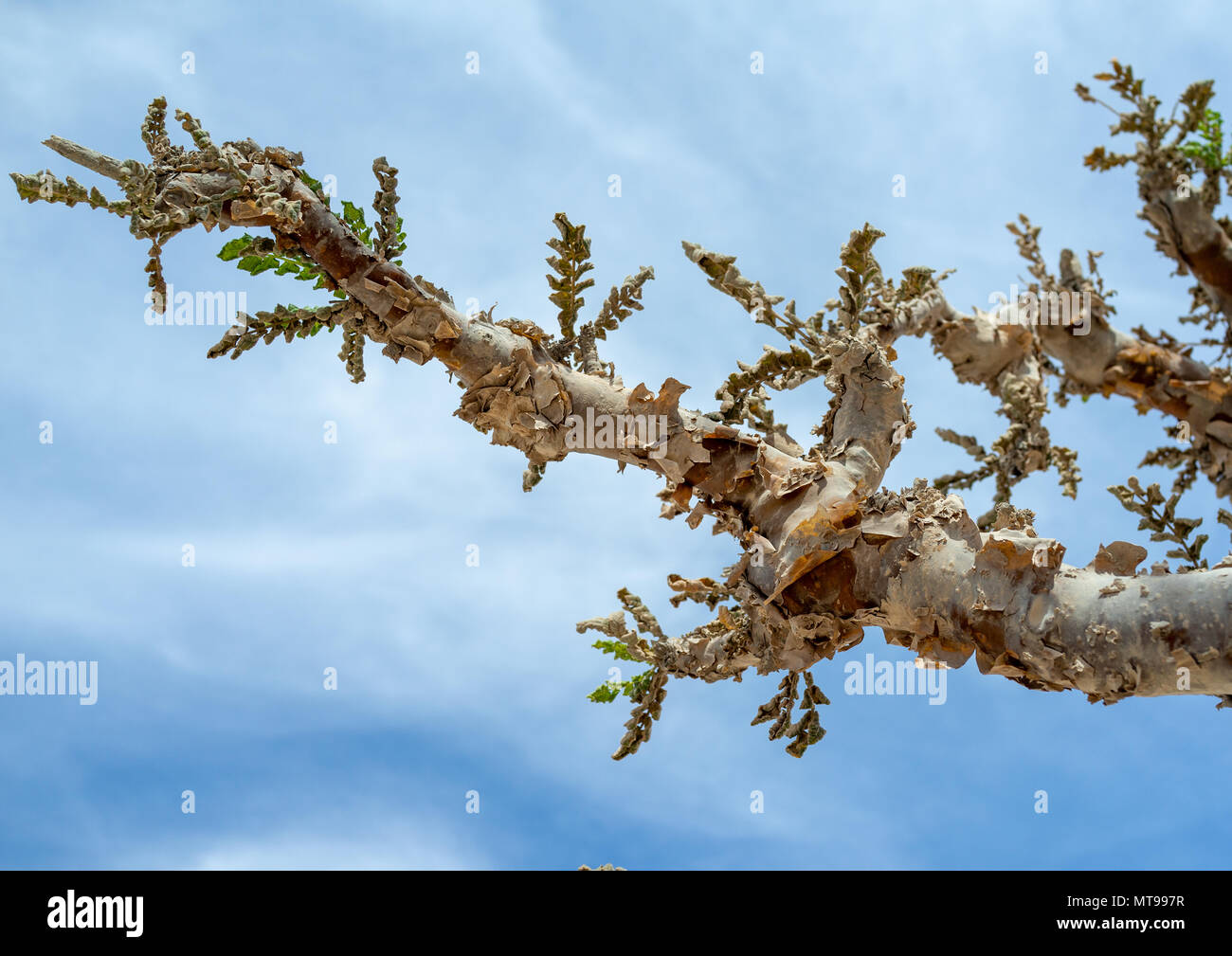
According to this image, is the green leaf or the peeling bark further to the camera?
the green leaf

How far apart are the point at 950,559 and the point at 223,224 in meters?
3.26

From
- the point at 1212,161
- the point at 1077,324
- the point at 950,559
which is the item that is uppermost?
the point at 1212,161

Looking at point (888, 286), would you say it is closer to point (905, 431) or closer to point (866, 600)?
point (905, 431)

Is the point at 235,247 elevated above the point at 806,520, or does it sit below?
above

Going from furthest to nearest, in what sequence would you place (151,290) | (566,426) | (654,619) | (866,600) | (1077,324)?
1. (1077,324)
2. (654,619)
3. (566,426)
4. (866,600)
5. (151,290)

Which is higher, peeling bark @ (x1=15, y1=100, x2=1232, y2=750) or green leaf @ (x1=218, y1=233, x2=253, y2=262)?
green leaf @ (x1=218, y1=233, x2=253, y2=262)

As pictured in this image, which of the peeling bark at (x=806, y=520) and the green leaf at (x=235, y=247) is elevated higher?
the green leaf at (x=235, y=247)

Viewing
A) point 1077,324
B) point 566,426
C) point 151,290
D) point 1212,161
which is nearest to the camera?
point 151,290

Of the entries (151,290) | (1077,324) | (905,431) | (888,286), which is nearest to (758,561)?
(905,431)

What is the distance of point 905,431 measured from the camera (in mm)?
4547

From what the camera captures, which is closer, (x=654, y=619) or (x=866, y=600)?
(x=866, y=600)

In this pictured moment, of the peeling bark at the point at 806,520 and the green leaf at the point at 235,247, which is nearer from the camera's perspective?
the peeling bark at the point at 806,520
